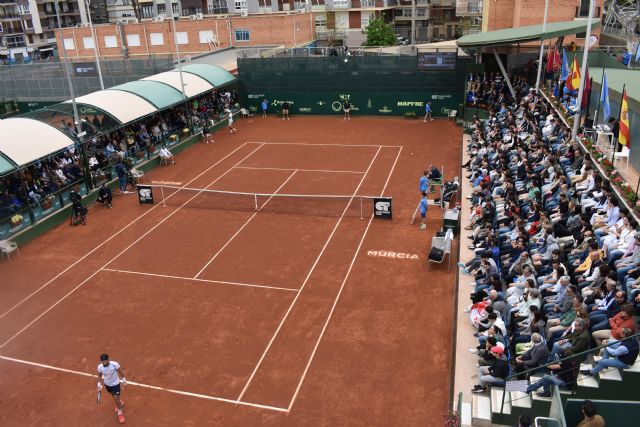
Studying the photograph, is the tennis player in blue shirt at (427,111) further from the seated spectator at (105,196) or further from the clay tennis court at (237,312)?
the seated spectator at (105,196)

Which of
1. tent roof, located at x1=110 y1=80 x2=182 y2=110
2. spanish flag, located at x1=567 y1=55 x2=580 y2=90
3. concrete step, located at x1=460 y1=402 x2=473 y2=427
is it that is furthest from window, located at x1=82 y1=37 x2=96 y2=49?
concrete step, located at x1=460 y1=402 x2=473 y2=427

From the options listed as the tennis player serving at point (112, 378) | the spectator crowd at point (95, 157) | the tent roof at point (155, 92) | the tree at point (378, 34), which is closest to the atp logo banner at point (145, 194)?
the spectator crowd at point (95, 157)

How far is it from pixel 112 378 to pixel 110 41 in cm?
5738

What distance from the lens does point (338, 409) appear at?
1176 centimetres

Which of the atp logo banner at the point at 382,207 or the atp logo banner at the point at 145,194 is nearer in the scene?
the atp logo banner at the point at 382,207

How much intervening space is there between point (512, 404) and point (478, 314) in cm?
302

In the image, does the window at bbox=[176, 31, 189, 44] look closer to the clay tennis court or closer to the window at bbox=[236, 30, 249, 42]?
the window at bbox=[236, 30, 249, 42]

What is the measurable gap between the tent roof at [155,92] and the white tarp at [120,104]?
56 cm

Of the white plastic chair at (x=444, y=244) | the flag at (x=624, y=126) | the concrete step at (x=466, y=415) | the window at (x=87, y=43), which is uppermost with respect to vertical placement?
the window at (x=87, y=43)

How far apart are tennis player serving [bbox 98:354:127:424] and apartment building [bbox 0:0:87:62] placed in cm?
8554

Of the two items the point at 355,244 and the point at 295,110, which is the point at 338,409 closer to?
the point at 355,244

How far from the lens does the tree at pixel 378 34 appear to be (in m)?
66.8

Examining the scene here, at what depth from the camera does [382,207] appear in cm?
2108

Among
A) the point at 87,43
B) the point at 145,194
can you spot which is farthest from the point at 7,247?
the point at 87,43
